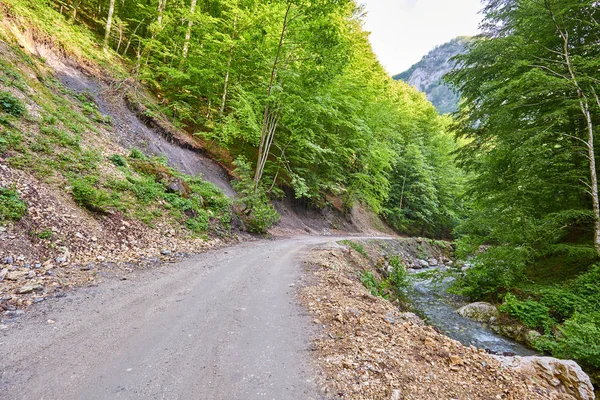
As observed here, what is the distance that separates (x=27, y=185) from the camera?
5.65 meters

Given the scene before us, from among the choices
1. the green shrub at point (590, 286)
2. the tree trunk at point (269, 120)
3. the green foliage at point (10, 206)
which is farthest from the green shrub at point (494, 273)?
the green foliage at point (10, 206)

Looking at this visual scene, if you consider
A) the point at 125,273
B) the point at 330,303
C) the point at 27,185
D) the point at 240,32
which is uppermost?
the point at 240,32

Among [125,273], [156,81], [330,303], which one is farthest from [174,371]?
[156,81]

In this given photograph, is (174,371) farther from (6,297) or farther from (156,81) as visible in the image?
(156,81)

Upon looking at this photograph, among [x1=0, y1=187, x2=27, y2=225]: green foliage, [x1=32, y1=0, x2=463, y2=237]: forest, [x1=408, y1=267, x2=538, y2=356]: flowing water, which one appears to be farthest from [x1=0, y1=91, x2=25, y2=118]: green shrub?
[x1=408, y1=267, x2=538, y2=356]: flowing water

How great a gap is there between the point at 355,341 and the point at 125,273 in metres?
4.75

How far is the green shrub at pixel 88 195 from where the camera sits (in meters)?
6.37

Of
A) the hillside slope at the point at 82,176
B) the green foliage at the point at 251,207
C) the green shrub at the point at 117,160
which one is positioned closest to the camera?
the hillside slope at the point at 82,176

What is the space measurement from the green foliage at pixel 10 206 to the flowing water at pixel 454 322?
9475 millimetres

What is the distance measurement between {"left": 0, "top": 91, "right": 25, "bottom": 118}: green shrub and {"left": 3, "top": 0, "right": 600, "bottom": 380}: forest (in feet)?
19.7

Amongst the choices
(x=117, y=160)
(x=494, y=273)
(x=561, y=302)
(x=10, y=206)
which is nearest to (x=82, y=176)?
(x=117, y=160)

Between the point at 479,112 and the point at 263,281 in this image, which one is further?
the point at 479,112

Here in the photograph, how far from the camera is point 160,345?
10.3 ft

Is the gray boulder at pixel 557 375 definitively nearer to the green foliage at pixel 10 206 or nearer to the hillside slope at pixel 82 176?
the hillside slope at pixel 82 176
